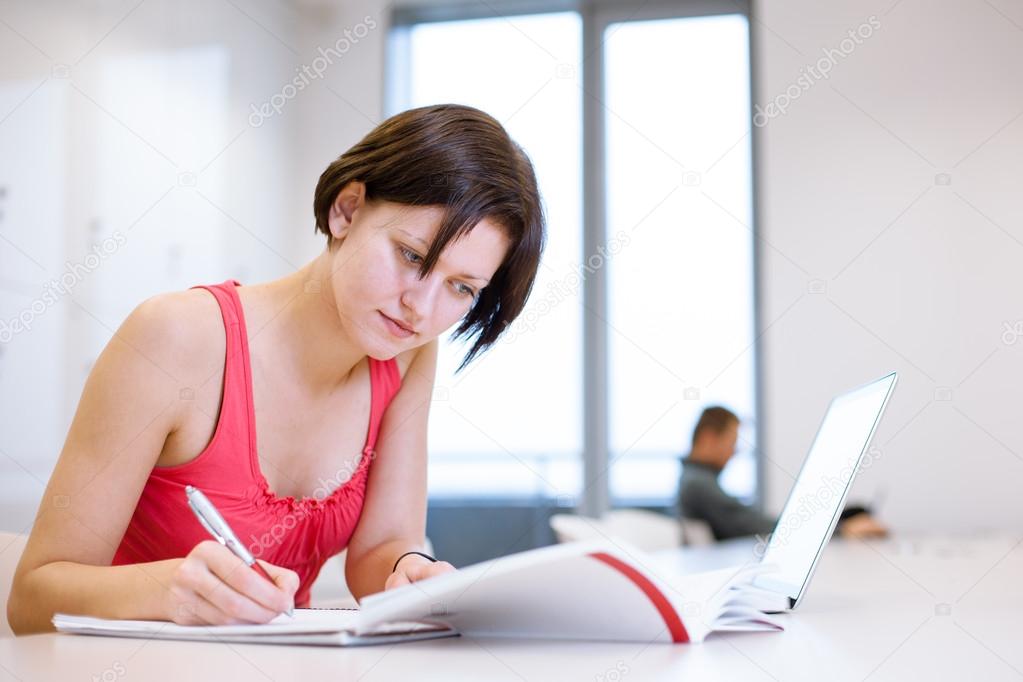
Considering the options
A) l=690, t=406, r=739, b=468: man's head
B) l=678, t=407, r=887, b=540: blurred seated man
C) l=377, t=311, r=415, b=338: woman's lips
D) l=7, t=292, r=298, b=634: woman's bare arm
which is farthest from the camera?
l=690, t=406, r=739, b=468: man's head

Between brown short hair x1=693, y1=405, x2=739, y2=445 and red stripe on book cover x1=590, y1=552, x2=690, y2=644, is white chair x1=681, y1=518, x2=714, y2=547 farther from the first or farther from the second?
red stripe on book cover x1=590, y1=552, x2=690, y2=644

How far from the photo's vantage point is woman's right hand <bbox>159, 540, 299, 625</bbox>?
2.15 ft

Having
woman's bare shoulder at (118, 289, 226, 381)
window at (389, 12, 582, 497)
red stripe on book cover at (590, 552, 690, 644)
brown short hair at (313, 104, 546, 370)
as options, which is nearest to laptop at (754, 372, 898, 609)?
red stripe on book cover at (590, 552, 690, 644)

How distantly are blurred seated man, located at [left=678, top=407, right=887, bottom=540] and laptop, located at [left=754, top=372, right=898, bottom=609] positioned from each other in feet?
6.99

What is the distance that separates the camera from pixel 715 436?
3615 mm

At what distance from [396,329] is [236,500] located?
0.85 feet

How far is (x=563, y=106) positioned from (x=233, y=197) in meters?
1.67

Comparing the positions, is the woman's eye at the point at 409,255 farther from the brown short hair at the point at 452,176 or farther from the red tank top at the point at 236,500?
the red tank top at the point at 236,500

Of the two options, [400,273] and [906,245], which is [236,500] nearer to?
[400,273]

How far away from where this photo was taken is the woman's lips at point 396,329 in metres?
1.01

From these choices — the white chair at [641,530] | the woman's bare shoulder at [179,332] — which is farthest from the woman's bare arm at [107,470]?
the white chair at [641,530]

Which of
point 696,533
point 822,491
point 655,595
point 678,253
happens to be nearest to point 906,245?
point 678,253

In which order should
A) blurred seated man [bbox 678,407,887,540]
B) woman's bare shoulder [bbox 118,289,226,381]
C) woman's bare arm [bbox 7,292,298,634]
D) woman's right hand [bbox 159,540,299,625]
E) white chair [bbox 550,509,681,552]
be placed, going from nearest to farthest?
woman's right hand [bbox 159,540,299,625]
woman's bare arm [bbox 7,292,298,634]
woman's bare shoulder [bbox 118,289,226,381]
white chair [bbox 550,509,681,552]
blurred seated man [bbox 678,407,887,540]

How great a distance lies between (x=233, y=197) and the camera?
379cm
